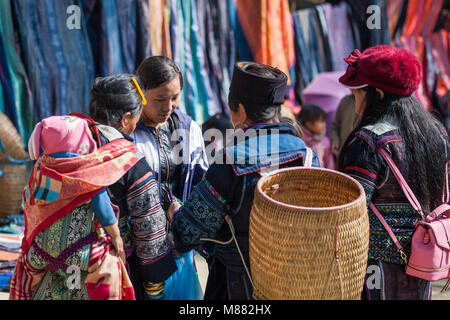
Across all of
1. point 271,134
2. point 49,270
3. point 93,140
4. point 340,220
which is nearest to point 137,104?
point 93,140

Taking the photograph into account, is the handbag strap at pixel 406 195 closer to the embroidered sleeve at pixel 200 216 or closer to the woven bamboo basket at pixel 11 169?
the embroidered sleeve at pixel 200 216

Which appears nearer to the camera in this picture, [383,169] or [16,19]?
[383,169]

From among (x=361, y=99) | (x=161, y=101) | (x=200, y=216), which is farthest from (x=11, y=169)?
(x=361, y=99)

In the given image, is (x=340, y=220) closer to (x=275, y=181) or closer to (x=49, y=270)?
(x=275, y=181)

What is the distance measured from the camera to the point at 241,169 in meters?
1.76

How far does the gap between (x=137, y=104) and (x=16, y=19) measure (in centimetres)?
287

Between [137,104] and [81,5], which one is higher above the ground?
[81,5]

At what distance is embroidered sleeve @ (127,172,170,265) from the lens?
6.30 ft

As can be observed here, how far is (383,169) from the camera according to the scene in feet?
6.45

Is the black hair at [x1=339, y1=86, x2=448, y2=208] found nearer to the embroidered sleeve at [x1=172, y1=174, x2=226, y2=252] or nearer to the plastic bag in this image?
the embroidered sleeve at [x1=172, y1=174, x2=226, y2=252]

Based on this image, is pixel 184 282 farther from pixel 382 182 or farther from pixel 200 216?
pixel 382 182

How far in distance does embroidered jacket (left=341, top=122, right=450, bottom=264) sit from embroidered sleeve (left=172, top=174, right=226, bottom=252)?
600 millimetres

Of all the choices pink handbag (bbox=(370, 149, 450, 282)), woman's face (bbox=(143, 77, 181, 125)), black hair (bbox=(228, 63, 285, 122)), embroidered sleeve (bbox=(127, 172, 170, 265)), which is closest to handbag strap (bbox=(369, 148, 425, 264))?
pink handbag (bbox=(370, 149, 450, 282))

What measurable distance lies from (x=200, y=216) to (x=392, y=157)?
84 centimetres
